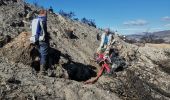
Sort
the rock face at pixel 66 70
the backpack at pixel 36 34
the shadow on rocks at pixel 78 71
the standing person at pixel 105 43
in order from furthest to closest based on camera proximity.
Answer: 1. the standing person at pixel 105 43
2. the shadow on rocks at pixel 78 71
3. the backpack at pixel 36 34
4. the rock face at pixel 66 70

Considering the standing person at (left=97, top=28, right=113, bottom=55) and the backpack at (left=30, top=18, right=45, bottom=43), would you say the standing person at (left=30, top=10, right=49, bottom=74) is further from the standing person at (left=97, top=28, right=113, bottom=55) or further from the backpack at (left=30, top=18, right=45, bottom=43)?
the standing person at (left=97, top=28, right=113, bottom=55)

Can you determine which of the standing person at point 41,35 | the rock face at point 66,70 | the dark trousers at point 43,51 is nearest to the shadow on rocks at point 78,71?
the rock face at point 66,70

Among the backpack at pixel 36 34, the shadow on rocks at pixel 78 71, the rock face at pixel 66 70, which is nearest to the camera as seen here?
the rock face at pixel 66 70

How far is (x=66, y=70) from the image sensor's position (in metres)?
13.8

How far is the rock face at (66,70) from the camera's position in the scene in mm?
11680

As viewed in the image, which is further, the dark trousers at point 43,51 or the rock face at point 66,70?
the dark trousers at point 43,51

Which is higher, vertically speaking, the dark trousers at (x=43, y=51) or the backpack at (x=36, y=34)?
the backpack at (x=36, y=34)

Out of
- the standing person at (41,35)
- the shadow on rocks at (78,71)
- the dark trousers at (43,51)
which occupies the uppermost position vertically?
the standing person at (41,35)

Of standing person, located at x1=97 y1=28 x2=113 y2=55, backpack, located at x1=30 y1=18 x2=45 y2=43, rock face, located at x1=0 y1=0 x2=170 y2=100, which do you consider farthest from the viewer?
standing person, located at x1=97 y1=28 x2=113 y2=55

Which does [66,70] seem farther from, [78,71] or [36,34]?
[36,34]

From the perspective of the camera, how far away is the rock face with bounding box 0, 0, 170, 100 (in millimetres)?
11680

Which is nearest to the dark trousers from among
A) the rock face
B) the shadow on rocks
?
the rock face

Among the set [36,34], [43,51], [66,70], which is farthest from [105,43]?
[36,34]

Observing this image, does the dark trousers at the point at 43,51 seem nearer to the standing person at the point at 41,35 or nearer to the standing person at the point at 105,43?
the standing person at the point at 41,35
